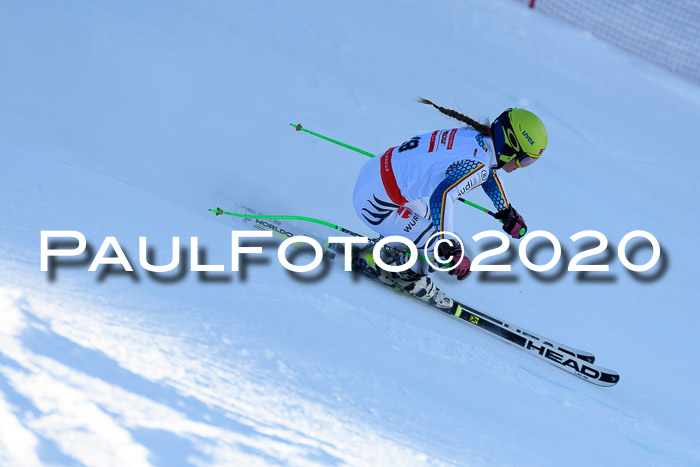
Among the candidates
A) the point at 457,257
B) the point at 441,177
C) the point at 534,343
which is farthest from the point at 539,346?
the point at 441,177

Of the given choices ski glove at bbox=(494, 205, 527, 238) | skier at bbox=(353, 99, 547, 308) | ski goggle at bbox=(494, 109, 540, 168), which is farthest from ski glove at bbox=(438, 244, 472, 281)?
ski goggle at bbox=(494, 109, 540, 168)

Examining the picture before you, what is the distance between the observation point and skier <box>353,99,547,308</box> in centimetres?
323

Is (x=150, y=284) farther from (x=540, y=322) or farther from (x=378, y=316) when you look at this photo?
(x=540, y=322)

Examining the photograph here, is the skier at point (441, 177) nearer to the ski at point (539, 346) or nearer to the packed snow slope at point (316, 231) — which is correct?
the ski at point (539, 346)

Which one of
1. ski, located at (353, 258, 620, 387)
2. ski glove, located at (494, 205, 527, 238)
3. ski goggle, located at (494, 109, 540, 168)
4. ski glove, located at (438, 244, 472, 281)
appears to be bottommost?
ski, located at (353, 258, 620, 387)

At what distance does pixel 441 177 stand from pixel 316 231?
1.23 metres

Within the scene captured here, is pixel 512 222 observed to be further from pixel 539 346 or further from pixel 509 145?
pixel 539 346

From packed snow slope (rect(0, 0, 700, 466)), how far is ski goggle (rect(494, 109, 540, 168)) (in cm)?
108

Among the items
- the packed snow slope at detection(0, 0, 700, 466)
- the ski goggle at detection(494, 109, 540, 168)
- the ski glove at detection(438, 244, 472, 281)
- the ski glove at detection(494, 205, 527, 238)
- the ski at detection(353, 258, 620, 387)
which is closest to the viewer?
the packed snow slope at detection(0, 0, 700, 466)

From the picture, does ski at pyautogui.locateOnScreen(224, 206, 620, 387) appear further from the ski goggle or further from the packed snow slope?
the ski goggle

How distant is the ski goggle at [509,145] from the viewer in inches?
127

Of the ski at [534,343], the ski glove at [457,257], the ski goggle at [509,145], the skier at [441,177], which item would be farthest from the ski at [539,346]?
the ski goggle at [509,145]

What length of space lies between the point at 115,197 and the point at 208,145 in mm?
890

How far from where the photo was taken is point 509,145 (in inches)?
128
